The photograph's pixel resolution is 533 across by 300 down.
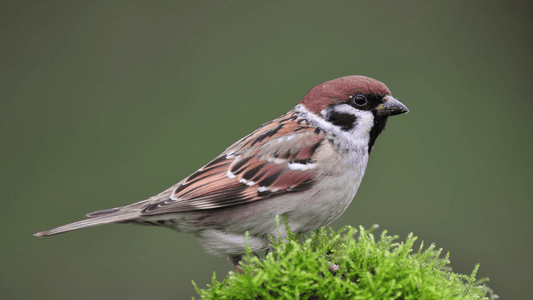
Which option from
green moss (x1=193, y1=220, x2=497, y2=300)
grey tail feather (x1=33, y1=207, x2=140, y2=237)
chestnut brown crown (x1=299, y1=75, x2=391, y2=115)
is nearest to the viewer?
green moss (x1=193, y1=220, x2=497, y2=300)

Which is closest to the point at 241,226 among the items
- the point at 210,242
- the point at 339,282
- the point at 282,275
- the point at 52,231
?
the point at 210,242

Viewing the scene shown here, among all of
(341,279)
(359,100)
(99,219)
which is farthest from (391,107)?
(99,219)

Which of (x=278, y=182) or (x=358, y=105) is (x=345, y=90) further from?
(x=278, y=182)

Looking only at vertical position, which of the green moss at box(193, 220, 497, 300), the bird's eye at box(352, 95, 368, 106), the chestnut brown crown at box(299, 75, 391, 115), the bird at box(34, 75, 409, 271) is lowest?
the green moss at box(193, 220, 497, 300)

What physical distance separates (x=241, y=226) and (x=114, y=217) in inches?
29.6

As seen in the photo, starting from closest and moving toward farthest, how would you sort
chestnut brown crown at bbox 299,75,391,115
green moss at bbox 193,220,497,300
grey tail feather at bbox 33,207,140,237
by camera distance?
1. green moss at bbox 193,220,497,300
2. grey tail feather at bbox 33,207,140,237
3. chestnut brown crown at bbox 299,75,391,115

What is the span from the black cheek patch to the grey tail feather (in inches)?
52.8

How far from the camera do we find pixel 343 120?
248 cm

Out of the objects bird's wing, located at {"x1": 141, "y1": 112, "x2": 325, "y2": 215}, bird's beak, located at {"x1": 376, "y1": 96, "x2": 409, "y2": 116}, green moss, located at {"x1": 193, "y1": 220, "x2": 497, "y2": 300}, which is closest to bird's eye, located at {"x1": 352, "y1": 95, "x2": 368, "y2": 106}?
bird's beak, located at {"x1": 376, "y1": 96, "x2": 409, "y2": 116}

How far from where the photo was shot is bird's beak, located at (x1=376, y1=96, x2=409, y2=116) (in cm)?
242

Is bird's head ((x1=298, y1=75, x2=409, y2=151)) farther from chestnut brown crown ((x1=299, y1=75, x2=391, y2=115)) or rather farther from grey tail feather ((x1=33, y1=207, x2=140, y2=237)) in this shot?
grey tail feather ((x1=33, y1=207, x2=140, y2=237))

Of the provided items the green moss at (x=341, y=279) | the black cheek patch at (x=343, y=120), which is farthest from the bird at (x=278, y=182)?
the green moss at (x=341, y=279)

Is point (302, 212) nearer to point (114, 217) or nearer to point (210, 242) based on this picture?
point (210, 242)

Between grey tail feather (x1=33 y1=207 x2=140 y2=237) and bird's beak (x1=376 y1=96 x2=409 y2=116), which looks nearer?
grey tail feather (x1=33 y1=207 x2=140 y2=237)
